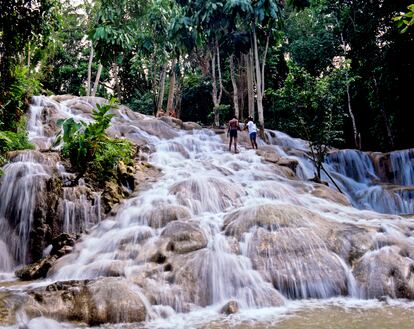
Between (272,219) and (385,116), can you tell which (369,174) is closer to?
(385,116)

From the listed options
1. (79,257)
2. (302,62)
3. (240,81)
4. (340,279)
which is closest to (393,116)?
(302,62)

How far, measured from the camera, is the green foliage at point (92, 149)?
10.6 meters

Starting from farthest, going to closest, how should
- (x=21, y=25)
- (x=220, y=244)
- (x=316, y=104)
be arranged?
1. (x=316, y=104)
2. (x=220, y=244)
3. (x=21, y=25)

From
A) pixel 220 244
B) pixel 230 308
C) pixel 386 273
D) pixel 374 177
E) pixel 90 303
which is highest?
pixel 374 177

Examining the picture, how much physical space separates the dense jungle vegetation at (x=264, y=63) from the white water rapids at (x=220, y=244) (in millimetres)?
2710

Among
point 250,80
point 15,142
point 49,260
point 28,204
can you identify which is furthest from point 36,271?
point 250,80

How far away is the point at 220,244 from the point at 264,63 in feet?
58.8

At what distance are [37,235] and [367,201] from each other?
11.0m

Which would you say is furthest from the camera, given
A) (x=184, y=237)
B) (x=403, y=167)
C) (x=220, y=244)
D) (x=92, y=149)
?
(x=403, y=167)

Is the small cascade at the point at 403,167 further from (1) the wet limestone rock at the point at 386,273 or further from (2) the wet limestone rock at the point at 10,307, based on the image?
(2) the wet limestone rock at the point at 10,307

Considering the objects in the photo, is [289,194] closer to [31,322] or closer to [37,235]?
[37,235]

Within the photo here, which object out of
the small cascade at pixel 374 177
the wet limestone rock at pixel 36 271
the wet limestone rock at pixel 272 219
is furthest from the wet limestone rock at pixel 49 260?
the small cascade at pixel 374 177

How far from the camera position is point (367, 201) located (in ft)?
45.8

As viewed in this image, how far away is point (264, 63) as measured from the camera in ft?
75.7
